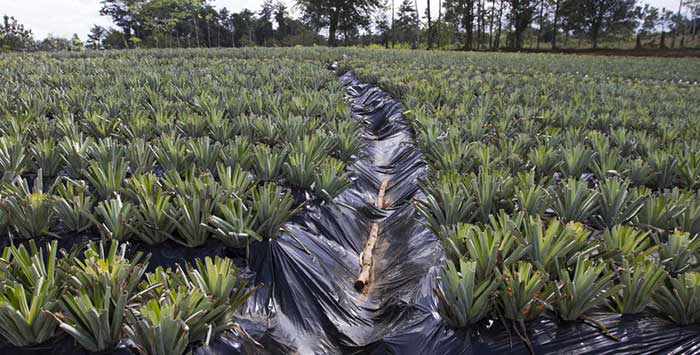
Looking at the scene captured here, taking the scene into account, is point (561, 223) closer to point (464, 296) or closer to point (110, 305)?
point (464, 296)

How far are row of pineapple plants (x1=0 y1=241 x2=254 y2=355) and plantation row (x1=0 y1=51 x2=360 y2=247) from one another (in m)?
0.39

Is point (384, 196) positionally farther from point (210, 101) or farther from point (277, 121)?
point (210, 101)

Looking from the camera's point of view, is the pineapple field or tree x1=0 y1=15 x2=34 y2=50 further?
tree x1=0 y1=15 x2=34 y2=50

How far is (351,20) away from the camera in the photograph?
38.6 m

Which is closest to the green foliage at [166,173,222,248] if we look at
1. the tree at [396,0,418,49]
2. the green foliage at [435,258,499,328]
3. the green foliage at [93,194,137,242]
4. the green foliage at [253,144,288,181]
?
the green foliage at [93,194,137,242]

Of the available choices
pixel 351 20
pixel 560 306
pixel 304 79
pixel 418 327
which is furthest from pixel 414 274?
pixel 351 20

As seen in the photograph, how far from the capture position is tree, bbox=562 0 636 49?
34156 mm

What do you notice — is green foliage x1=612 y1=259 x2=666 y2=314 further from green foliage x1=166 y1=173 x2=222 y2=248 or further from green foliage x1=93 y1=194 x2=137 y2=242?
green foliage x1=93 y1=194 x2=137 y2=242

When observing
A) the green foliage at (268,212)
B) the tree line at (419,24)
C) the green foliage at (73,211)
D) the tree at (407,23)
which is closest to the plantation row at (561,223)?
the green foliage at (268,212)

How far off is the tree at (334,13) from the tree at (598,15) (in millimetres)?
16937

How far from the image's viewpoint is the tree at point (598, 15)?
34156 millimetres

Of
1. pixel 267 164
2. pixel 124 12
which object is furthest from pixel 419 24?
pixel 267 164

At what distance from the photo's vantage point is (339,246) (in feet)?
7.95

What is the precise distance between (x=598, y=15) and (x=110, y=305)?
41701 mm
